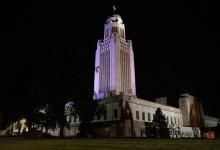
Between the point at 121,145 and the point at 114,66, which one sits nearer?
the point at 121,145

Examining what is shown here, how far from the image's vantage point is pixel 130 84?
83.1 m

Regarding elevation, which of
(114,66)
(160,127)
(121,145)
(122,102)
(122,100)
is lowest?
(160,127)

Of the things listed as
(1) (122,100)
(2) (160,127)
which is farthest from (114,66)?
(2) (160,127)

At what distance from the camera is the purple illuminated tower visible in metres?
77.9

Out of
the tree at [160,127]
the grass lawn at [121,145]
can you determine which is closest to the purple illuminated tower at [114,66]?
the tree at [160,127]

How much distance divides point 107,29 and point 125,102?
46469 mm

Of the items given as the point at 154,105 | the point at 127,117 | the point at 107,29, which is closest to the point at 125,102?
the point at 127,117

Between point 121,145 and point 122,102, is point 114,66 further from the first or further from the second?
point 121,145

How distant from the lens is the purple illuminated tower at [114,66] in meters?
77.9

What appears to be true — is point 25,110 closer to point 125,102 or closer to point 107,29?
point 125,102

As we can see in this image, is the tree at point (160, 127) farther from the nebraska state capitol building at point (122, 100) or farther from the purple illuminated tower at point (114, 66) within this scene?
the purple illuminated tower at point (114, 66)

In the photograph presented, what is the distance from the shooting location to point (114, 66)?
7925 cm

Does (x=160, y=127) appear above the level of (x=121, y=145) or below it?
below

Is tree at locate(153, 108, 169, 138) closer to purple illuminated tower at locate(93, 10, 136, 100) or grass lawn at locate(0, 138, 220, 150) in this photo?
purple illuminated tower at locate(93, 10, 136, 100)
